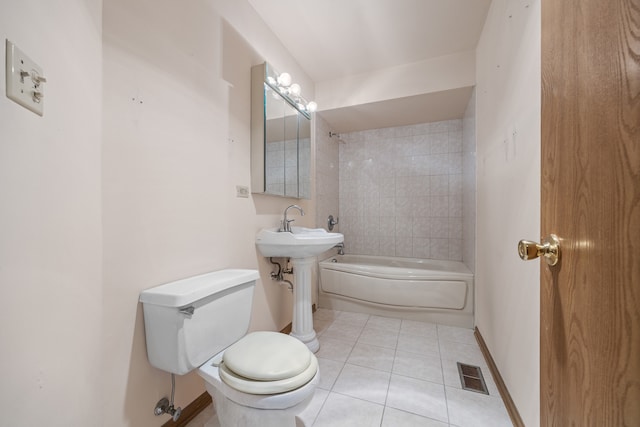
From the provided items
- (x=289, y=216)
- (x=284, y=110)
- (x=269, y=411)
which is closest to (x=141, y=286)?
(x=269, y=411)

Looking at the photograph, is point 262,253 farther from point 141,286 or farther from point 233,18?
point 233,18

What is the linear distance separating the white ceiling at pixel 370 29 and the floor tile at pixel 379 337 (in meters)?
2.13

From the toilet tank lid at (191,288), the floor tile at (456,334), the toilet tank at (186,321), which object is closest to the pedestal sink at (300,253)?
the toilet tank lid at (191,288)

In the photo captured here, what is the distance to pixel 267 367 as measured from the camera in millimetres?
934

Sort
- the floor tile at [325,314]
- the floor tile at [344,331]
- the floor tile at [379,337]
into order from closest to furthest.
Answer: the floor tile at [379,337] < the floor tile at [344,331] < the floor tile at [325,314]

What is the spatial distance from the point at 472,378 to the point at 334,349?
899 millimetres

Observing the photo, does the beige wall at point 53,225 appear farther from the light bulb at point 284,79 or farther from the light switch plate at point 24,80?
the light bulb at point 284,79

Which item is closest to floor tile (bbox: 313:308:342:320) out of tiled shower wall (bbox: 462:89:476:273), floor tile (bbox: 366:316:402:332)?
floor tile (bbox: 366:316:402:332)

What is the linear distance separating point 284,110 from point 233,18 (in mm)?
632

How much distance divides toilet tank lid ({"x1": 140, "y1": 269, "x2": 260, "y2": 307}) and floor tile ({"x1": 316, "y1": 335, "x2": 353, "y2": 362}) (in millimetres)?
936

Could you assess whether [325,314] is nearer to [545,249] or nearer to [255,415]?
[255,415]

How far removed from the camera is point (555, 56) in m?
0.57

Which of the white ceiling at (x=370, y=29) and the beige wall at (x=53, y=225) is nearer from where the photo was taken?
the beige wall at (x=53, y=225)

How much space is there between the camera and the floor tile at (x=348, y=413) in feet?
3.99
